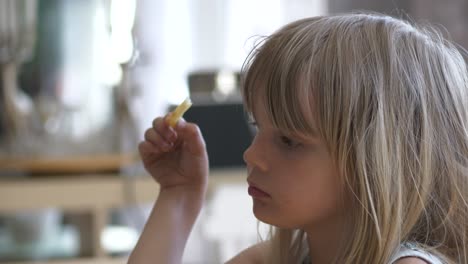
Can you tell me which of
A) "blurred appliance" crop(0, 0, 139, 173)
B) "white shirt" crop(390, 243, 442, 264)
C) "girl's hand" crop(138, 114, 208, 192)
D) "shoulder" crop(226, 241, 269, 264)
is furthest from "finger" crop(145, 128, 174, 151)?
"blurred appliance" crop(0, 0, 139, 173)

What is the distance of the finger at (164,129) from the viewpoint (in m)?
0.95

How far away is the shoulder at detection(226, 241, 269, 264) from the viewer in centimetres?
95

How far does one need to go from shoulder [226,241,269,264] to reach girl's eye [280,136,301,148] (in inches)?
8.2

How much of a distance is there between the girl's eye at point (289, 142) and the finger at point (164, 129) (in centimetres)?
20

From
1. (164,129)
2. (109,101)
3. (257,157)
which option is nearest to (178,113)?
(164,129)

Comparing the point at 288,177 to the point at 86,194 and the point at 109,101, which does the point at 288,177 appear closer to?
the point at 86,194

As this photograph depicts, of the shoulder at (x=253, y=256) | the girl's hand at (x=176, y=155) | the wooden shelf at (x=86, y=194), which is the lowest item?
the wooden shelf at (x=86, y=194)

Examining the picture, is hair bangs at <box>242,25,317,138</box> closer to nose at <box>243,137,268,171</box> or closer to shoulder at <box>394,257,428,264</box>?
nose at <box>243,137,268,171</box>

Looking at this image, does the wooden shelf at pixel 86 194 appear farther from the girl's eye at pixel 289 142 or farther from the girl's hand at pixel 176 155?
the girl's eye at pixel 289 142

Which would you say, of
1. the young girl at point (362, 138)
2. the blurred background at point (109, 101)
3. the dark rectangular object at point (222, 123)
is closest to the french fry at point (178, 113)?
the young girl at point (362, 138)

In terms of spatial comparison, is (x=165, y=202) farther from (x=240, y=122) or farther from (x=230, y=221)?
(x=240, y=122)

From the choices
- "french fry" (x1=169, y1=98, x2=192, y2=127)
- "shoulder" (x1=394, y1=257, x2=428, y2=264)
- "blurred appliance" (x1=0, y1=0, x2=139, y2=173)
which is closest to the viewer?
"shoulder" (x1=394, y1=257, x2=428, y2=264)

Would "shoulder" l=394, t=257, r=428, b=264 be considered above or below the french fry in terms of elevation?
below

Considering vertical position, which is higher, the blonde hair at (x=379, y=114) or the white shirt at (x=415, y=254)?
the blonde hair at (x=379, y=114)
